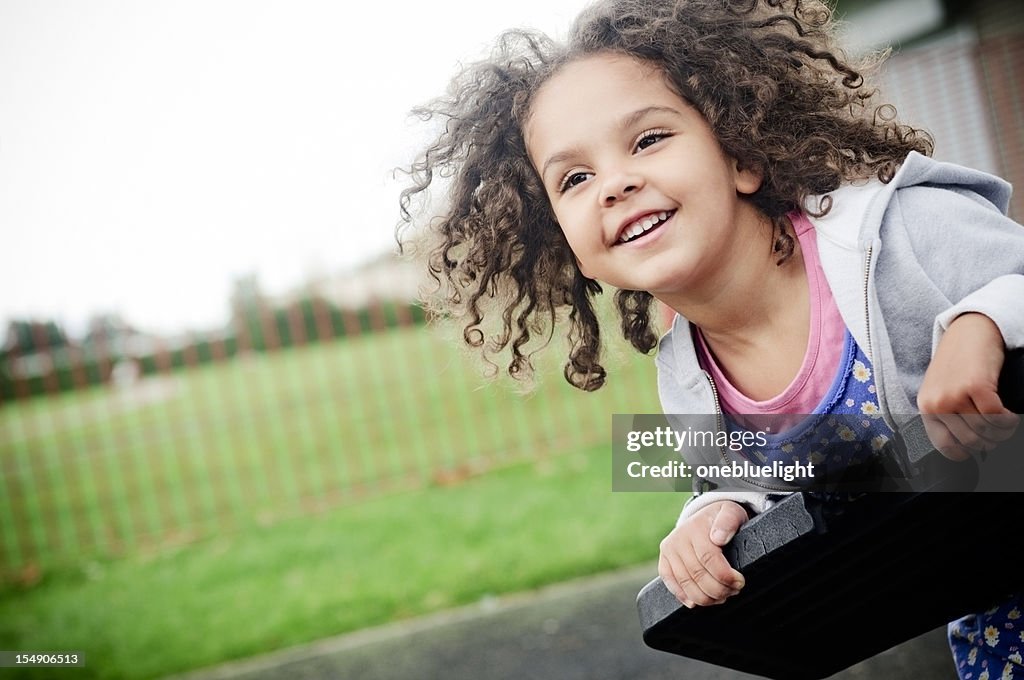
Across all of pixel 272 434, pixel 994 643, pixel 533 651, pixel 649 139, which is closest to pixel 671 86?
pixel 649 139

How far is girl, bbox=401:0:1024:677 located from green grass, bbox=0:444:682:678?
202cm

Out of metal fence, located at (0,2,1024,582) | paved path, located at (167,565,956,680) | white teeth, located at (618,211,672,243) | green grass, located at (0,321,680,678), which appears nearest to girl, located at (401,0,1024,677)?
white teeth, located at (618,211,672,243)

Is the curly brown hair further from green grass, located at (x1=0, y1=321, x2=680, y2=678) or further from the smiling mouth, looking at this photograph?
green grass, located at (x1=0, y1=321, x2=680, y2=678)

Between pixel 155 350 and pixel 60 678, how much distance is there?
255 cm

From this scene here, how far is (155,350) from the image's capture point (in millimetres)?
5672

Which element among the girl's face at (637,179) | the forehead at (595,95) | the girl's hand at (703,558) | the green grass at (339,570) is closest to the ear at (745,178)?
the girl's face at (637,179)

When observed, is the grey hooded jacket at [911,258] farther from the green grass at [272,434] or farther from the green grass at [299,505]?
the green grass at [272,434]

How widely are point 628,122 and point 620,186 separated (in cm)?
12

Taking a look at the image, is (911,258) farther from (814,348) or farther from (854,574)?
(854,574)

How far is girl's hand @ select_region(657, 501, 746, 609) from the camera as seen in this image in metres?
1.09

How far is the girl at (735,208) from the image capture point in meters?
1.29

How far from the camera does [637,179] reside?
137cm

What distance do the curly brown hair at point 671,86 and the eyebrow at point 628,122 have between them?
87 mm

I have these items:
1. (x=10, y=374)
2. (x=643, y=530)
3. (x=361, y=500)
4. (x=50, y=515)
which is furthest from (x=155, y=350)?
(x=643, y=530)
